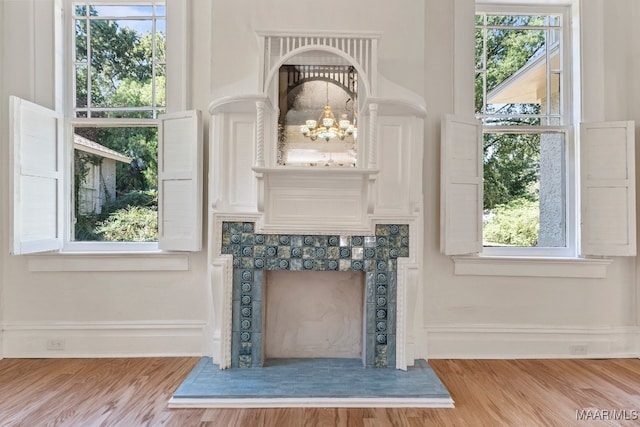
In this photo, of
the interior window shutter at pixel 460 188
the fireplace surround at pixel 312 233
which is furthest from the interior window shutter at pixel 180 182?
the interior window shutter at pixel 460 188

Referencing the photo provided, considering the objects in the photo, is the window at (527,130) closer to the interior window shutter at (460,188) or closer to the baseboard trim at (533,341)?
the interior window shutter at (460,188)

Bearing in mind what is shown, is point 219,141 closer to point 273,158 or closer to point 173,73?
point 273,158

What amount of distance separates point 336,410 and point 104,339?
76.6 inches

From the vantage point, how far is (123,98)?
10.0 ft

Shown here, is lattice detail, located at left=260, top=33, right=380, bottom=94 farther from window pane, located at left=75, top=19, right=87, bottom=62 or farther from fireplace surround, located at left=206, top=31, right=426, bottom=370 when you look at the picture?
window pane, located at left=75, top=19, right=87, bottom=62

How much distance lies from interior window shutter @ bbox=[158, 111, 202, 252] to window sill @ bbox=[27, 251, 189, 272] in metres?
0.13

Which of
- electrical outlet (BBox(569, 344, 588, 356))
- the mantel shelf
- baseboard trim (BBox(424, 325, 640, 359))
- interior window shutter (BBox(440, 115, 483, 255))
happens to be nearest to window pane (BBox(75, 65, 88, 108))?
the mantel shelf

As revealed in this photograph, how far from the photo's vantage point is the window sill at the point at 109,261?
112 inches

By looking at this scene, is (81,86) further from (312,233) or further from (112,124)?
(312,233)

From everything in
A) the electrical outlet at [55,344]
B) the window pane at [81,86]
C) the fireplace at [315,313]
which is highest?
the window pane at [81,86]

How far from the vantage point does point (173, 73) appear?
2869 mm

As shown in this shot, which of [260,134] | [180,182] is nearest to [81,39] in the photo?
[180,182]

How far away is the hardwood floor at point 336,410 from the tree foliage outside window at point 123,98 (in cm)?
105

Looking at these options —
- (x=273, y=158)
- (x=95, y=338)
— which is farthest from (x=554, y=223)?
(x=95, y=338)
